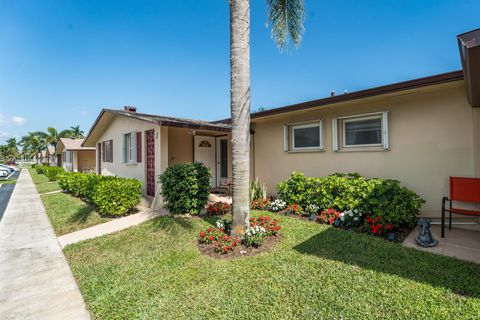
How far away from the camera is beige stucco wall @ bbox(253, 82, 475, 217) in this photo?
202 inches

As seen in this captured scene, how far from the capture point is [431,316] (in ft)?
8.05

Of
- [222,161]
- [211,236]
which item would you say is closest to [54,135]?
[222,161]

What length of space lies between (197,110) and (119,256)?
1980cm

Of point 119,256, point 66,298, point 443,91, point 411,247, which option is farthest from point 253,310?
point 443,91

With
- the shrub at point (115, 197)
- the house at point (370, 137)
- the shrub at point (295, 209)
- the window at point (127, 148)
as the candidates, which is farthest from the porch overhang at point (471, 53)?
the window at point (127, 148)

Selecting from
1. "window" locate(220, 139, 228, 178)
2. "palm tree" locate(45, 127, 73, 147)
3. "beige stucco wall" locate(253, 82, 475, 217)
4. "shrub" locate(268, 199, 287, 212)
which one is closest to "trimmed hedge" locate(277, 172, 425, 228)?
"shrub" locate(268, 199, 287, 212)

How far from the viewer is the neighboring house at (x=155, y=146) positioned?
810 centimetres

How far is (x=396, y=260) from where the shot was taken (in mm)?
3697

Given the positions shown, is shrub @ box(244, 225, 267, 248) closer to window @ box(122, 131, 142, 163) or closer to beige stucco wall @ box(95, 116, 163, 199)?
beige stucco wall @ box(95, 116, 163, 199)

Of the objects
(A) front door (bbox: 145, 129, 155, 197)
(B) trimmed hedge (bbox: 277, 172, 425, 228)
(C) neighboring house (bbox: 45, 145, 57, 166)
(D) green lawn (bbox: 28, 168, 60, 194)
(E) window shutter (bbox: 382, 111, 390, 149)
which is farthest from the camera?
(C) neighboring house (bbox: 45, 145, 57, 166)

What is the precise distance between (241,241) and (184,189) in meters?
2.79

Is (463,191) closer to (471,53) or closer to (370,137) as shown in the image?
(370,137)

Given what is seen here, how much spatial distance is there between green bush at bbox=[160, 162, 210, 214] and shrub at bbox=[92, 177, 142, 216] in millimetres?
1409

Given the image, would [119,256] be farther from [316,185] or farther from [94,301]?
[316,185]
